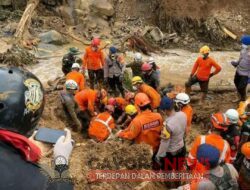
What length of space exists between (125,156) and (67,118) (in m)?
2.57

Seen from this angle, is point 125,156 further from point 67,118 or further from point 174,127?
point 67,118

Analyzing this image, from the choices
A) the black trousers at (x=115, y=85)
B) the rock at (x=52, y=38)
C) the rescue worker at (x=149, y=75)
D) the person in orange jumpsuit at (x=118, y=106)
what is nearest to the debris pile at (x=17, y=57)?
the rock at (x=52, y=38)

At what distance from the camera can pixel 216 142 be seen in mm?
5117

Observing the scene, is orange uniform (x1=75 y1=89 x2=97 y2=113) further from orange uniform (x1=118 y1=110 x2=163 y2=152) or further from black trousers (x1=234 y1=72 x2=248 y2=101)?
black trousers (x1=234 y1=72 x2=248 y2=101)

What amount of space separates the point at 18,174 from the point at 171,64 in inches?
466

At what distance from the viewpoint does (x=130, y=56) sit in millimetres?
13930

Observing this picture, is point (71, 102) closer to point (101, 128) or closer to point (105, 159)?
point (101, 128)

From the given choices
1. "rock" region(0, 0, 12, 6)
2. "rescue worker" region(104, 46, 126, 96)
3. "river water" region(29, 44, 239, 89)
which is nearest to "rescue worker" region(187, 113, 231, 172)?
→ "rescue worker" region(104, 46, 126, 96)

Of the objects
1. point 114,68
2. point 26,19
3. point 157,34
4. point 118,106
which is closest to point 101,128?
point 118,106

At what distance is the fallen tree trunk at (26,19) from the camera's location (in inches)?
581

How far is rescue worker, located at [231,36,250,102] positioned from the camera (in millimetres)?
8764

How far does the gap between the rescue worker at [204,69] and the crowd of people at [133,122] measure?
0.02 m

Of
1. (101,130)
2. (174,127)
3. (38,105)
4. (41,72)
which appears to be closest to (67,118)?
(101,130)

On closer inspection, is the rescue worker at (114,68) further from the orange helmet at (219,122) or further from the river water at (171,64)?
the orange helmet at (219,122)
